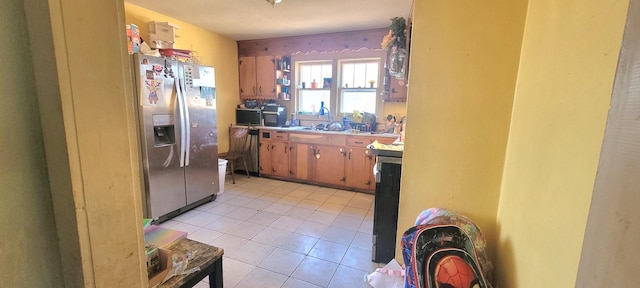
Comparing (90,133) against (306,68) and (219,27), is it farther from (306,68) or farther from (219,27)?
(306,68)

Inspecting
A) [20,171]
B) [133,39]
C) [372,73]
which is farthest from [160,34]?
[20,171]

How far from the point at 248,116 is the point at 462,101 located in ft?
12.5

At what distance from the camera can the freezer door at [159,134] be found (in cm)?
256

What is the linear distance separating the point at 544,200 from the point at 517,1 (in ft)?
3.23

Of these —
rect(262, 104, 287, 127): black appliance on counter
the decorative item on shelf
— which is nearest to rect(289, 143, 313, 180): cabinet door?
rect(262, 104, 287, 127): black appliance on counter

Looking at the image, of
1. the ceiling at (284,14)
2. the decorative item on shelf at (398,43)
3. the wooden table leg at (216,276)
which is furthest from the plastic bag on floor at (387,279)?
the ceiling at (284,14)

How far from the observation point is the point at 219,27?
3941mm

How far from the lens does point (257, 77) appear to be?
469 cm

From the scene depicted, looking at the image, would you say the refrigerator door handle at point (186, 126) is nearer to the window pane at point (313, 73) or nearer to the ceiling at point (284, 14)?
the ceiling at point (284, 14)

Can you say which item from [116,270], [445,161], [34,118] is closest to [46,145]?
[34,118]

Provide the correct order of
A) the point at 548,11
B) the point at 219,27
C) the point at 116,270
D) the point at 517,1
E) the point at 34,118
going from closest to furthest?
the point at 34,118
the point at 116,270
the point at 548,11
the point at 517,1
the point at 219,27

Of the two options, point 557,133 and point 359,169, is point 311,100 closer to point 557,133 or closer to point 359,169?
point 359,169

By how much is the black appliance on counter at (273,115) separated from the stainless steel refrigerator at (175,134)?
1364 millimetres

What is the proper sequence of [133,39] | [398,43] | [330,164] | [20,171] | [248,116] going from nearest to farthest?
[20,171]
[398,43]
[133,39]
[330,164]
[248,116]
